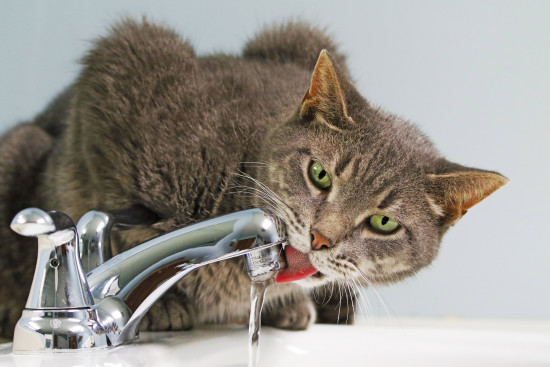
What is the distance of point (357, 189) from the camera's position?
3.26 feet

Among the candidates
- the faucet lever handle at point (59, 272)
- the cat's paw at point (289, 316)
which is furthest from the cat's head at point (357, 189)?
the faucet lever handle at point (59, 272)

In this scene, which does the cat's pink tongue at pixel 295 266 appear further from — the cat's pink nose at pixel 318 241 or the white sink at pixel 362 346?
the white sink at pixel 362 346

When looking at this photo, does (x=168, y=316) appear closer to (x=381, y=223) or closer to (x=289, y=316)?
(x=289, y=316)

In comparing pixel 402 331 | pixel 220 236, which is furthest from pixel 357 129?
pixel 402 331

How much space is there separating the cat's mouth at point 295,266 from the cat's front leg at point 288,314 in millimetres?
288

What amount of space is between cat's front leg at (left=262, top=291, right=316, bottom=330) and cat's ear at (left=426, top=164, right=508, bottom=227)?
358 mm

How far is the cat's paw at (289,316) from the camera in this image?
4.09 feet

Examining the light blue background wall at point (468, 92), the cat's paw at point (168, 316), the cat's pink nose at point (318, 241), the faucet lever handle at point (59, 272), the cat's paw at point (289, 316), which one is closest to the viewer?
the faucet lever handle at point (59, 272)

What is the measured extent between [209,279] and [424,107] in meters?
0.88

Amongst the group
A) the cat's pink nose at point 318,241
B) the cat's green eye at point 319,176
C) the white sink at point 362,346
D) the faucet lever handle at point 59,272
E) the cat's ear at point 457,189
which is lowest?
the white sink at point 362,346

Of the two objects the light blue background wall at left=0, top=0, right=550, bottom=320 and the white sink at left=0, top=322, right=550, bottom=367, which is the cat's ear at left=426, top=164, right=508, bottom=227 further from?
the light blue background wall at left=0, top=0, right=550, bottom=320

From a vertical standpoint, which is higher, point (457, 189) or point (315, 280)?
point (457, 189)

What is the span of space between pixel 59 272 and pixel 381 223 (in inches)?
19.8

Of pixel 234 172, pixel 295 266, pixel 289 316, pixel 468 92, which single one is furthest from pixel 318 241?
pixel 468 92
